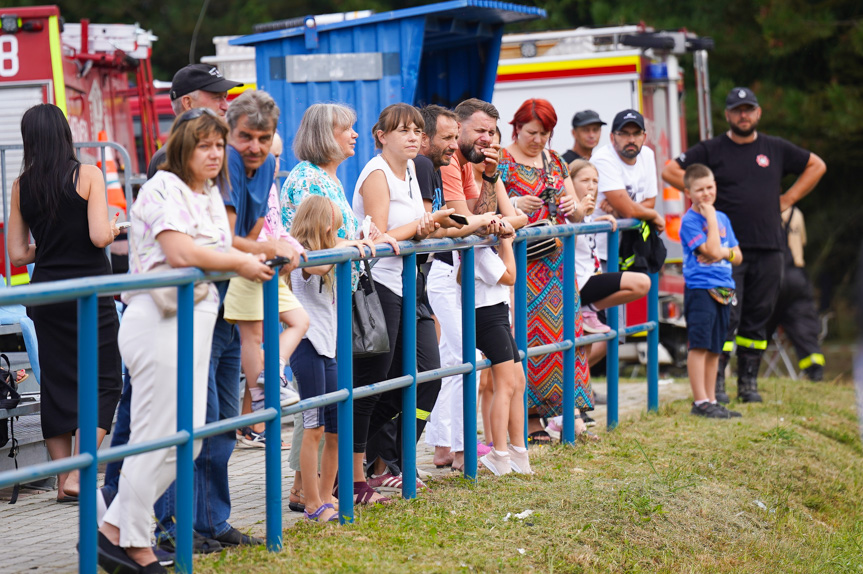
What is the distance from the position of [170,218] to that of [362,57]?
5.18 metres

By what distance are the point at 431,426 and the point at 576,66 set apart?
6.07m

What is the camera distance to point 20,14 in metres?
10.2

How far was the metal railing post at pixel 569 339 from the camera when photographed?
6941 millimetres

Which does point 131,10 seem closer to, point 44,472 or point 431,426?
point 431,426

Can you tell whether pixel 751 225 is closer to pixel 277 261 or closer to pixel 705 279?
pixel 705 279

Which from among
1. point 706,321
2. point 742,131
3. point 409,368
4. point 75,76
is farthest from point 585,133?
point 75,76

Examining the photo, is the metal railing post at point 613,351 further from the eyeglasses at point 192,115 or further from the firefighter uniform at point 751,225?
the eyeglasses at point 192,115

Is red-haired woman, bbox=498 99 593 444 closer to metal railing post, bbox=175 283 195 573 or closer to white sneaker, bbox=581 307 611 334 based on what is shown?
white sneaker, bbox=581 307 611 334

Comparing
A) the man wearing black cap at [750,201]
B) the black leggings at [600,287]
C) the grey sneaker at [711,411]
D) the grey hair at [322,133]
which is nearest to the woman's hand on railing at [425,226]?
the grey hair at [322,133]

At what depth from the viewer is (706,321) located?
8.09m

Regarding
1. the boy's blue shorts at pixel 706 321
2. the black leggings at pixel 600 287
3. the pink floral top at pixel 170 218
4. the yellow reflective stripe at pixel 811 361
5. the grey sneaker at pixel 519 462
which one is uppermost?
the pink floral top at pixel 170 218

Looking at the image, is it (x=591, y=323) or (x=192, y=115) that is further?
(x=591, y=323)

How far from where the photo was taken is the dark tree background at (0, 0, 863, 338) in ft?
52.0

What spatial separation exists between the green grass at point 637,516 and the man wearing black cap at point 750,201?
42.7 inches
